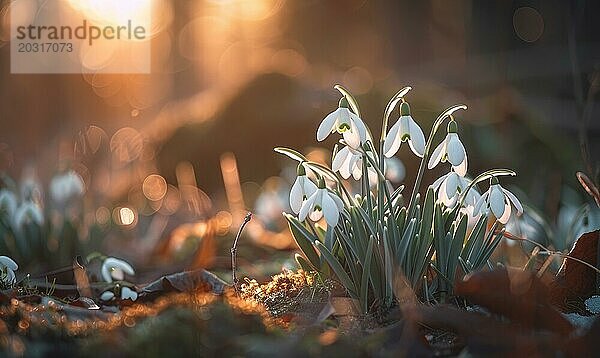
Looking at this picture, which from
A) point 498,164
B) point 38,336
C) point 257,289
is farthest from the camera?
point 498,164

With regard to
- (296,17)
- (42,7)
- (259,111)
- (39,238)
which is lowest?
(39,238)

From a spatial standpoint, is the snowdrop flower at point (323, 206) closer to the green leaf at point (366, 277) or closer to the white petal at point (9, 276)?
the green leaf at point (366, 277)

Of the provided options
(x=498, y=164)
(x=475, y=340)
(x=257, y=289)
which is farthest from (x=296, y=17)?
(x=475, y=340)

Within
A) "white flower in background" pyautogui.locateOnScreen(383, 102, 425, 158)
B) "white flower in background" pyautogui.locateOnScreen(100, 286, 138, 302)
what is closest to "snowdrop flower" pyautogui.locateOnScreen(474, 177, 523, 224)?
"white flower in background" pyautogui.locateOnScreen(383, 102, 425, 158)

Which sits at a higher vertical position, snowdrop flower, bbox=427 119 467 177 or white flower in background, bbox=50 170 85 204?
snowdrop flower, bbox=427 119 467 177

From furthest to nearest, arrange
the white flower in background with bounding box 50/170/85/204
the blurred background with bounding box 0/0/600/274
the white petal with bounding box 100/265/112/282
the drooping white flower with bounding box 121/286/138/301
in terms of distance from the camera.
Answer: the blurred background with bounding box 0/0/600/274 < the white flower in background with bounding box 50/170/85/204 < the white petal with bounding box 100/265/112/282 < the drooping white flower with bounding box 121/286/138/301

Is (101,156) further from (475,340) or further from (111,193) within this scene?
(475,340)

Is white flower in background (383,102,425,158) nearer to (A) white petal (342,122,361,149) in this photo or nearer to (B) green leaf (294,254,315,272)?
(A) white petal (342,122,361,149)

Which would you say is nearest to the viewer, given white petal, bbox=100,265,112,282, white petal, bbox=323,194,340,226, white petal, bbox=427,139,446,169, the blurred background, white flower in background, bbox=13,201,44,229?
white petal, bbox=323,194,340,226
